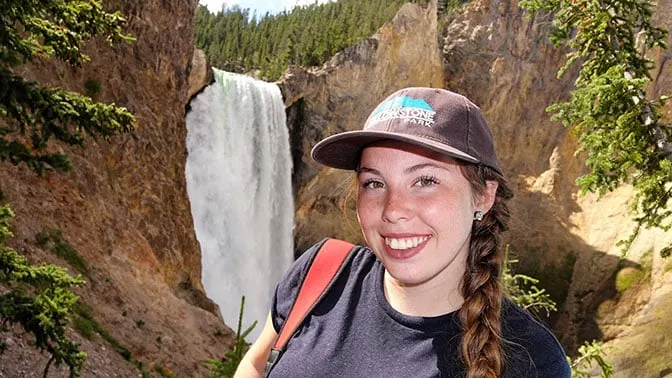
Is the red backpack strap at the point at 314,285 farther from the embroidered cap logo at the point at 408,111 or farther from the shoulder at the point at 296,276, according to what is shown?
the embroidered cap logo at the point at 408,111

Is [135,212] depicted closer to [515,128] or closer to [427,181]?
[427,181]

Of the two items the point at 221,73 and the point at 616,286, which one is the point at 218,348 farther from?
the point at 616,286

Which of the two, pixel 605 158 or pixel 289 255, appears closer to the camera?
pixel 605 158

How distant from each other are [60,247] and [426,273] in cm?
1425

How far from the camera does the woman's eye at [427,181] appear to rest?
87.0 inches

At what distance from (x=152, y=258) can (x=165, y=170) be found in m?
4.39

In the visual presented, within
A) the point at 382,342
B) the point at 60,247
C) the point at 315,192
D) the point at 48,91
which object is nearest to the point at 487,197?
the point at 382,342

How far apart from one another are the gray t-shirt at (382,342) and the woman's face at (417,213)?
0.20 m

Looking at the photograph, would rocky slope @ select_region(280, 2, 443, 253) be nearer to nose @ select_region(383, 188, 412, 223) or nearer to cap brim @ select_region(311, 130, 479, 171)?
cap brim @ select_region(311, 130, 479, 171)

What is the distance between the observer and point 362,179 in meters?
2.38

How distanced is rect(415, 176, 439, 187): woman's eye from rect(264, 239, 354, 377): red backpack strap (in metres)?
0.62

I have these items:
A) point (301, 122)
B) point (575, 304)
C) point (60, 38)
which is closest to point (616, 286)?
point (575, 304)

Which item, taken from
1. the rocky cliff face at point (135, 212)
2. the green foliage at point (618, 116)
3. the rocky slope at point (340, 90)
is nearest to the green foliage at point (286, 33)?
the rocky slope at point (340, 90)

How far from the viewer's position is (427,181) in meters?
2.23
